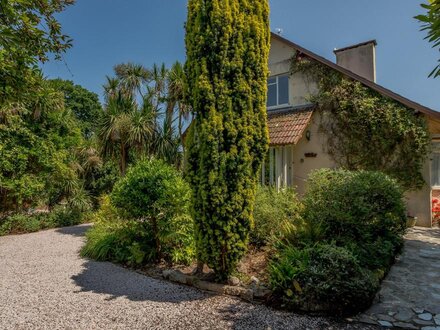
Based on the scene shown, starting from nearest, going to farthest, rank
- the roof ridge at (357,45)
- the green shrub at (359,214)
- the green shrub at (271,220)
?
the green shrub at (359,214)
the green shrub at (271,220)
the roof ridge at (357,45)

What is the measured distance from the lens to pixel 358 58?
1205cm

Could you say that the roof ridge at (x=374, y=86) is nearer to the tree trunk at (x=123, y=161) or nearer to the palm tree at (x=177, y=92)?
the palm tree at (x=177, y=92)

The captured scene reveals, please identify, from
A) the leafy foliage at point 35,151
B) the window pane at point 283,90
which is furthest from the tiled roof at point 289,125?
the leafy foliage at point 35,151

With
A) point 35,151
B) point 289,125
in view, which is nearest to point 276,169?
point 289,125

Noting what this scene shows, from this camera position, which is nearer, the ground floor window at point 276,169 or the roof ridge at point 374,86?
the roof ridge at point 374,86

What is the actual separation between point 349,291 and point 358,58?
11469mm

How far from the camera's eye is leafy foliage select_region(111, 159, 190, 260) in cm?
579

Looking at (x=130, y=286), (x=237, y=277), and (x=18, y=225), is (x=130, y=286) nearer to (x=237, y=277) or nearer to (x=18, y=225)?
(x=237, y=277)

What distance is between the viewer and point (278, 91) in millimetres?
12398

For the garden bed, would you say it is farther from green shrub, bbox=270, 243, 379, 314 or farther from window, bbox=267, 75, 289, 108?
window, bbox=267, 75, 289, 108

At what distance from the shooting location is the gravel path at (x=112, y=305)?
3744 millimetres

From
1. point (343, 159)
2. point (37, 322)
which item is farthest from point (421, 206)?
point (37, 322)

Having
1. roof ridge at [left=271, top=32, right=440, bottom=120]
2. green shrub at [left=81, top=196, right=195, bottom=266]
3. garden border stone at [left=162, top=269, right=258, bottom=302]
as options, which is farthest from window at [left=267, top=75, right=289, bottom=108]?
garden border stone at [left=162, top=269, right=258, bottom=302]

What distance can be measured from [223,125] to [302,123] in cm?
660
